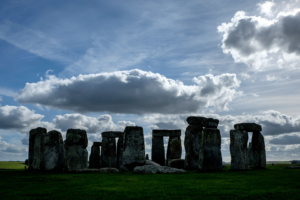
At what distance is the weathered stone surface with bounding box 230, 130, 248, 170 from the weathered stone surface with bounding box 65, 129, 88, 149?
25.9 feet

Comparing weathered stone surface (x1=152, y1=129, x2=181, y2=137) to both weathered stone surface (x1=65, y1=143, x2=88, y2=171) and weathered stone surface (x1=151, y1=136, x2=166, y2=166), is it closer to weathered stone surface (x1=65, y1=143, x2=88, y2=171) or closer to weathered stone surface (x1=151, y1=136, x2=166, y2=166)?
weathered stone surface (x1=151, y1=136, x2=166, y2=166)

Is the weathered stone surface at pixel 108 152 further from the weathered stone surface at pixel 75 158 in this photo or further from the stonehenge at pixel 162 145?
the weathered stone surface at pixel 75 158

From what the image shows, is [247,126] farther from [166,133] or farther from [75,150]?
[75,150]

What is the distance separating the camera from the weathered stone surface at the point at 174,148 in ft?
72.1

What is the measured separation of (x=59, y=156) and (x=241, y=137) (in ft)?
33.1

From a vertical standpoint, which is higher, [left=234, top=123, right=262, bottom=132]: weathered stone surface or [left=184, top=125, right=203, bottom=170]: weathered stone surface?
[left=234, top=123, right=262, bottom=132]: weathered stone surface

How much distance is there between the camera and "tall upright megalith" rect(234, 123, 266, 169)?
54.3ft

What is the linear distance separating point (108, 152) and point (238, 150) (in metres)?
11.5

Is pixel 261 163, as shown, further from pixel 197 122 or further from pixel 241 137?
pixel 197 122

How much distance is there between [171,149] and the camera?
72.6ft

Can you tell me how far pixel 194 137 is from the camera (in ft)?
56.8

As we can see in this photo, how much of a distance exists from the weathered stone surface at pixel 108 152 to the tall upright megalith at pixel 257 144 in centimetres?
1065

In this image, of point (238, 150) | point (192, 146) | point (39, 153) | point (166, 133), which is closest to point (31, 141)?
point (39, 153)

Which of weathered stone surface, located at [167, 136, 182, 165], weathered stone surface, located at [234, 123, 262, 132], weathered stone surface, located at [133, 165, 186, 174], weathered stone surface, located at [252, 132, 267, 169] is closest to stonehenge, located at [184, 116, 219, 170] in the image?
weathered stone surface, located at [234, 123, 262, 132]
